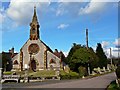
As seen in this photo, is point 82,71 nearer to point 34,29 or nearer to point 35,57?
point 35,57

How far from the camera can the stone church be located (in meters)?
78.1

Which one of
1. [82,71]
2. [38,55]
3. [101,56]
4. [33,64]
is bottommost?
[82,71]

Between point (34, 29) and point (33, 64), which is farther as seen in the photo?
point (34, 29)

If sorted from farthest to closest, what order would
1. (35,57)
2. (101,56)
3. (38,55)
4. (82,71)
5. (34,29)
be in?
(101,56)
(34,29)
(35,57)
(38,55)
(82,71)

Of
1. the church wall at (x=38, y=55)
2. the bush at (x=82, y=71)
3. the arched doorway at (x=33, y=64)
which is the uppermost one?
the church wall at (x=38, y=55)

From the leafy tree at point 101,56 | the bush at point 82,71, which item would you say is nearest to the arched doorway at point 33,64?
the leafy tree at point 101,56

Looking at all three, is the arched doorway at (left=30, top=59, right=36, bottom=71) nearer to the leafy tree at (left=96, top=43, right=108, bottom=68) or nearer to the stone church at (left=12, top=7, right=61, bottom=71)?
the stone church at (left=12, top=7, right=61, bottom=71)

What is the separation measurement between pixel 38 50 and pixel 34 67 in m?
5.27

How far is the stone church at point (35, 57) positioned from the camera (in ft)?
256

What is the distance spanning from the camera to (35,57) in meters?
79.6

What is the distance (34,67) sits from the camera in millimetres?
79188

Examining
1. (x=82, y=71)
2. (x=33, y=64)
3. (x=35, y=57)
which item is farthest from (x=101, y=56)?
(x=82, y=71)

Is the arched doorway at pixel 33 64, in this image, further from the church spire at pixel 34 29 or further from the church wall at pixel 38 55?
the church spire at pixel 34 29

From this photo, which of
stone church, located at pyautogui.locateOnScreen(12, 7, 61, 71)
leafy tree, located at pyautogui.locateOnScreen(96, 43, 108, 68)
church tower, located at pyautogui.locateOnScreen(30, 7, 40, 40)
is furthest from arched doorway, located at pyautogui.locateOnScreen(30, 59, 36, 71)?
leafy tree, located at pyautogui.locateOnScreen(96, 43, 108, 68)
